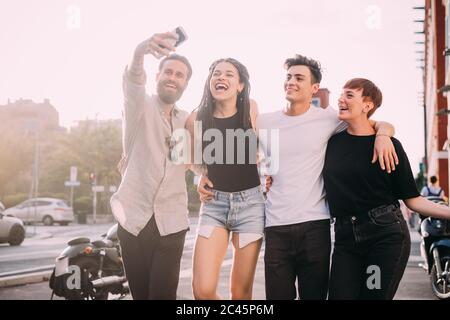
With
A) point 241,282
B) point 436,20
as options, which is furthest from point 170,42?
point 436,20

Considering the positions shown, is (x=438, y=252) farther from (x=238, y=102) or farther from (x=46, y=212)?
(x=46, y=212)

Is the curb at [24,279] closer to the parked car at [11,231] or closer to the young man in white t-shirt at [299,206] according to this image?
the young man in white t-shirt at [299,206]

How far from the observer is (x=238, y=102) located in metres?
3.33

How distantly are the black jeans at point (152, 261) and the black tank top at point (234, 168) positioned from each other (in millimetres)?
376

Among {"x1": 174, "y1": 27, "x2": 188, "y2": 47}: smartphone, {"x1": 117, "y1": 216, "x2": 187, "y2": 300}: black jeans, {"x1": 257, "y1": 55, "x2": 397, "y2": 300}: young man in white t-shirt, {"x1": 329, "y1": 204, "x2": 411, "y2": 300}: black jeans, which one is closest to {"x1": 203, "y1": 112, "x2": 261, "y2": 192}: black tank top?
{"x1": 257, "y1": 55, "x2": 397, "y2": 300}: young man in white t-shirt

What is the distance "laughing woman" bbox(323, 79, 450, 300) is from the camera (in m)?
2.92

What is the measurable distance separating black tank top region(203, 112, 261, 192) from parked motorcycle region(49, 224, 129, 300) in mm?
2967

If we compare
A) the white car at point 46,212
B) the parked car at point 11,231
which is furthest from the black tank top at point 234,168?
the white car at point 46,212

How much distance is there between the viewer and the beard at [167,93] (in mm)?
3168

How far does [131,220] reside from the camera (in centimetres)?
305

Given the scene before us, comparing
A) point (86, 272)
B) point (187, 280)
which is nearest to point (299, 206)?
point (86, 272)

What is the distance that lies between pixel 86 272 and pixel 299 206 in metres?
3.35
